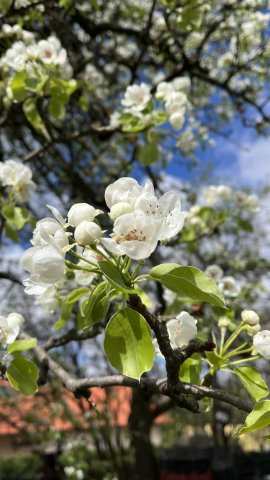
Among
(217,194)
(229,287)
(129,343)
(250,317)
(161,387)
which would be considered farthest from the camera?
(217,194)

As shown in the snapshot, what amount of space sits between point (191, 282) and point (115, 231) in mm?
171

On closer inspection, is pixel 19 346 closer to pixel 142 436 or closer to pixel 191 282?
pixel 191 282

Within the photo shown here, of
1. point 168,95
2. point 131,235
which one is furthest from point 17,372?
point 168,95

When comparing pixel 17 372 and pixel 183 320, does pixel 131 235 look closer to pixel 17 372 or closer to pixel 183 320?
pixel 183 320

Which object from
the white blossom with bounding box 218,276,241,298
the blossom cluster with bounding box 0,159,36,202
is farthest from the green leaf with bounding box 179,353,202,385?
the blossom cluster with bounding box 0,159,36,202

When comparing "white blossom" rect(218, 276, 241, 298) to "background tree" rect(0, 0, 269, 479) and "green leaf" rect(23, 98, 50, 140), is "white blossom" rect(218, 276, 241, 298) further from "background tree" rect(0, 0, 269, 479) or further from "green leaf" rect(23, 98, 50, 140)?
"green leaf" rect(23, 98, 50, 140)

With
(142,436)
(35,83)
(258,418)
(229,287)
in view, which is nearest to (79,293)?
(258,418)

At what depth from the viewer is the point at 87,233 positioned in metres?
0.95

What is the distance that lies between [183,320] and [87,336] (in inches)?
19.6

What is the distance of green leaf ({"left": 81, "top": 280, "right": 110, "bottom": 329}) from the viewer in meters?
1.09

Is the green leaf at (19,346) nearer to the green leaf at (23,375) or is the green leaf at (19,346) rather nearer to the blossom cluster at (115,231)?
the green leaf at (23,375)

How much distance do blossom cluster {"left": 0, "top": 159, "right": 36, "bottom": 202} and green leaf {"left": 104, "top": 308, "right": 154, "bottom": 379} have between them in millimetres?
1459

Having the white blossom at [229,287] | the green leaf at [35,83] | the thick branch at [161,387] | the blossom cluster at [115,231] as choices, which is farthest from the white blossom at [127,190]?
the green leaf at [35,83]

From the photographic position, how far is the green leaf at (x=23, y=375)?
1.29 meters
